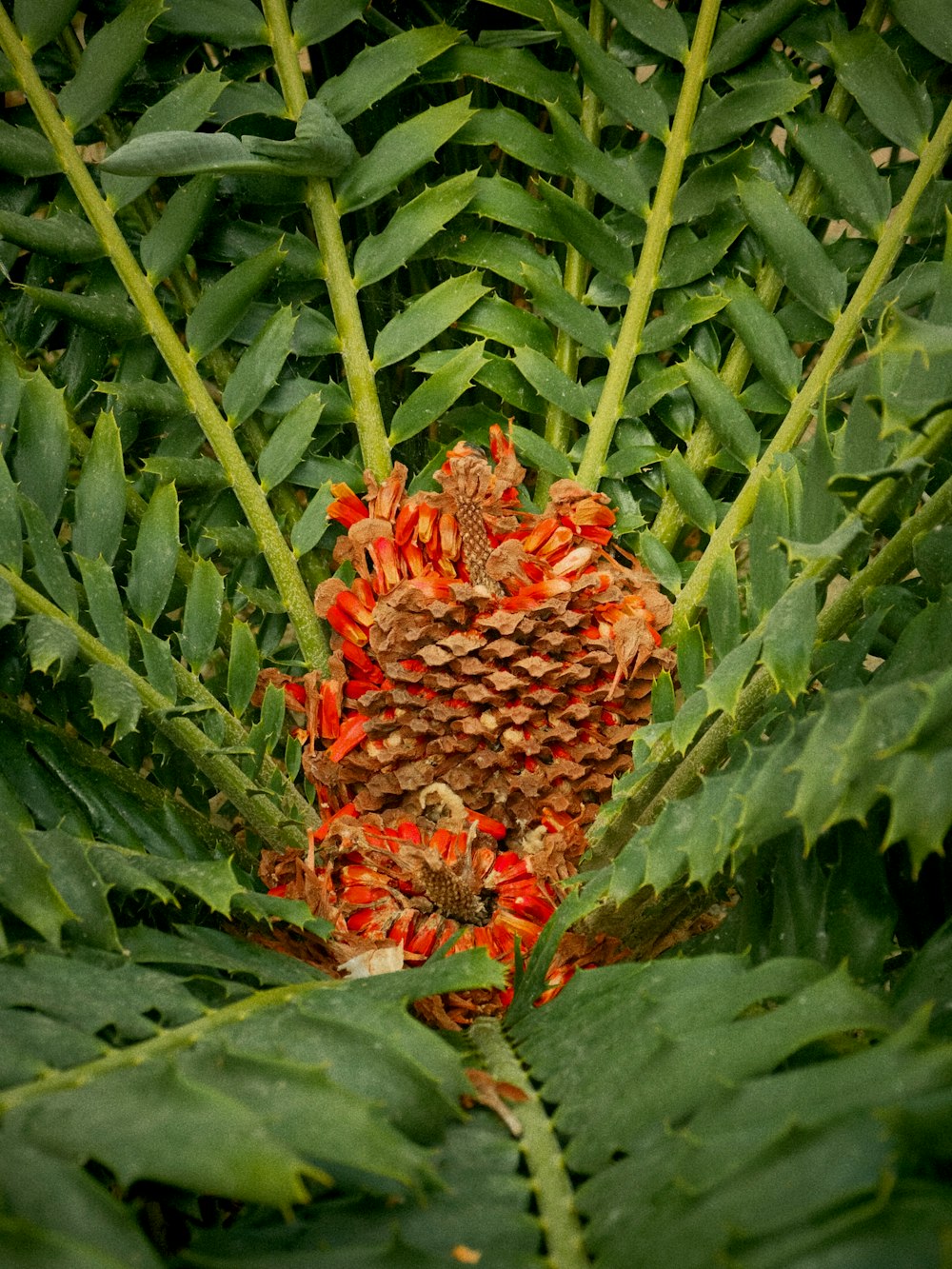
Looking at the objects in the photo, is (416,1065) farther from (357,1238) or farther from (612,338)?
(612,338)

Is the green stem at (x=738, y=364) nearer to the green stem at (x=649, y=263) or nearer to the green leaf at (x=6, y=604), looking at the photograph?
the green stem at (x=649, y=263)

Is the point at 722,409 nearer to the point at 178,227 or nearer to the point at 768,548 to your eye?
the point at 768,548

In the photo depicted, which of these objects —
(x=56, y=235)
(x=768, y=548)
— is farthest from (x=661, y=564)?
(x=56, y=235)

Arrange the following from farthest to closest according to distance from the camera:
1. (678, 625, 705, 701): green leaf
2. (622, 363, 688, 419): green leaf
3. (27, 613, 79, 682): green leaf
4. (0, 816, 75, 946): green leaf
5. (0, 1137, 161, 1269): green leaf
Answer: (622, 363, 688, 419): green leaf
(678, 625, 705, 701): green leaf
(27, 613, 79, 682): green leaf
(0, 816, 75, 946): green leaf
(0, 1137, 161, 1269): green leaf

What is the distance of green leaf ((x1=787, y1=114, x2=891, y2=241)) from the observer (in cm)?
73

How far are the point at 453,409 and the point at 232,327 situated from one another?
0.19 meters

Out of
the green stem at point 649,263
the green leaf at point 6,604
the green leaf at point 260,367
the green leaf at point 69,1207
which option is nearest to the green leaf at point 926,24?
the green stem at point 649,263

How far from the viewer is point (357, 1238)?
1.20ft

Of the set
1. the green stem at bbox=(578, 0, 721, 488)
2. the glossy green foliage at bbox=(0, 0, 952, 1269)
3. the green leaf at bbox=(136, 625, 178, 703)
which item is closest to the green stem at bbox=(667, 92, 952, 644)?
the glossy green foliage at bbox=(0, 0, 952, 1269)

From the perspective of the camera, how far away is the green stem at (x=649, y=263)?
2.49ft

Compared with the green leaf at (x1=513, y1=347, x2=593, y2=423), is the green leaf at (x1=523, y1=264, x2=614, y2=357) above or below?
above

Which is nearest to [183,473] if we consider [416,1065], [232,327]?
[232,327]

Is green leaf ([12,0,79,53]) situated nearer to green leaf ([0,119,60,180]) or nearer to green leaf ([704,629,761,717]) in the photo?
green leaf ([0,119,60,180])

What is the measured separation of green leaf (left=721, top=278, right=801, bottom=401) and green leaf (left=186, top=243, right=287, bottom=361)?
12.6 inches
